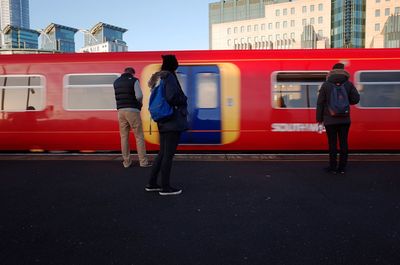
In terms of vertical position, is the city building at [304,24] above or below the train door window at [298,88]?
above

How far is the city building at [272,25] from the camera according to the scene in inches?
3585

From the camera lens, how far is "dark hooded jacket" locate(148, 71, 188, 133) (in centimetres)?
443

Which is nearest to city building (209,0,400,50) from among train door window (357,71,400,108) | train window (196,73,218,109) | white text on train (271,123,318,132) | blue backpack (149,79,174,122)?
train door window (357,71,400,108)

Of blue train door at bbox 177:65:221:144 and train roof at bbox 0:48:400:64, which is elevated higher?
train roof at bbox 0:48:400:64

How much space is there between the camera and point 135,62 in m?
8.20

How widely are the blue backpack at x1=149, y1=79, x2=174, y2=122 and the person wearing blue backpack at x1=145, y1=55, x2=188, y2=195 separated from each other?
16 millimetres

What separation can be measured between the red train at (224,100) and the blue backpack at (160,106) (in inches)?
135

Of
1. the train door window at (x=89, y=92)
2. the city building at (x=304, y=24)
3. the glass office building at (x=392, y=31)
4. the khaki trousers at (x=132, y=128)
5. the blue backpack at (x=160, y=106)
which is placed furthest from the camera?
the city building at (x=304, y=24)
